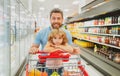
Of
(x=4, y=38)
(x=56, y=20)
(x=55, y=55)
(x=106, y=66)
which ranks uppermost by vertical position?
(x=56, y=20)

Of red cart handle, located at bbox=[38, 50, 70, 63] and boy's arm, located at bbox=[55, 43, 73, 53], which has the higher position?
boy's arm, located at bbox=[55, 43, 73, 53]

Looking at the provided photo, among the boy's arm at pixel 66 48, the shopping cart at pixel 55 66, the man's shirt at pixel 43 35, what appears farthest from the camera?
the man's shirt at pixel 43 35

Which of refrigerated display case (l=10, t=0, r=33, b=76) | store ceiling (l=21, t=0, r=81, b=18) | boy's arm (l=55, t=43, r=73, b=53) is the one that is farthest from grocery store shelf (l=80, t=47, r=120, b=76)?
store ceiling (l=21, t=0, r=81, b=18)

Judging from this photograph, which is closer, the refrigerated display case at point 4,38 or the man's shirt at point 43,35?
the man's shirt at point 43,35

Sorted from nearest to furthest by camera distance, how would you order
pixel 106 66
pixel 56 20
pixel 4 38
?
pixel 56 20 → pixel 4 38 → pixel 106 66

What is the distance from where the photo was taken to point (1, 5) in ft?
10.5

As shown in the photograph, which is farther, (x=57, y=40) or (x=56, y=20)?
(x=56, y=20)

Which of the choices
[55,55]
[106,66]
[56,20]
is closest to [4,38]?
[56,20]

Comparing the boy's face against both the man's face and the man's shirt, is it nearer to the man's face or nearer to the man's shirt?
the man's face

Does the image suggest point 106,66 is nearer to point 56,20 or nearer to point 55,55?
point 56,20

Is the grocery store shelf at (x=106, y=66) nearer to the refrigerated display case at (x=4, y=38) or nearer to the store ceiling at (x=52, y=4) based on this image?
the refrigerated display case at (x=4, y=38)

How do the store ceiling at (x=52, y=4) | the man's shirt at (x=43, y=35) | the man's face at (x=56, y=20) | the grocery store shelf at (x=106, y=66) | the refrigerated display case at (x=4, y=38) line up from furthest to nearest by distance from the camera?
the store ceiling at (x=52, y=4) → the grocery store shelf at (x=106, y=66) → the refrigerated display case at (x=4, y=38) → the man's shirt at (x=43, y=35) → the man's face at (x=56, y=20)

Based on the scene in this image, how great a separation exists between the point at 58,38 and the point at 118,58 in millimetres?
3286

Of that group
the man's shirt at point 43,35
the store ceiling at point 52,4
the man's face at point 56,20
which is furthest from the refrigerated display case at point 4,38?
the store ceiling at point 52,4
